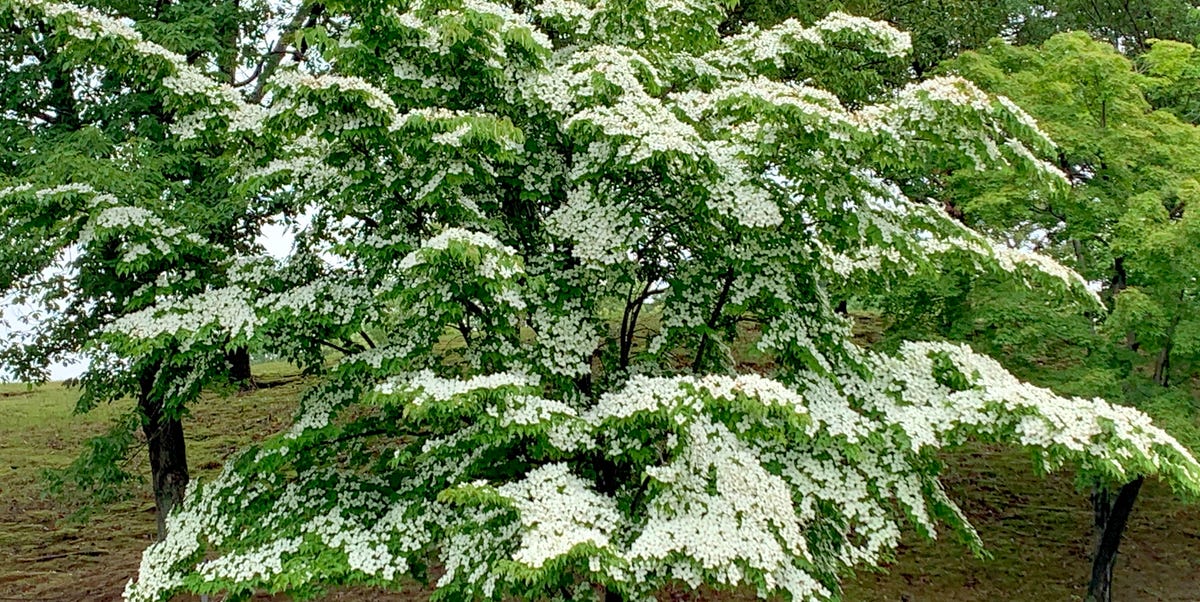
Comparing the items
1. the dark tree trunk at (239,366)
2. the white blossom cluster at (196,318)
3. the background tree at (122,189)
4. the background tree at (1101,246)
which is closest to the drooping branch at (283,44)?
the background tree at (122,189)

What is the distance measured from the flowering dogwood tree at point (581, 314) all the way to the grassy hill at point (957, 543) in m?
3.50

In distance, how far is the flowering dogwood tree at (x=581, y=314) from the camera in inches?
212

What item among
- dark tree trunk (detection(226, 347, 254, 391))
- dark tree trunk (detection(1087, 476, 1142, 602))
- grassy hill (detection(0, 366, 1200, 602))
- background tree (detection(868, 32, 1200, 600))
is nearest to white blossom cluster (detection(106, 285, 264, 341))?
dark tree trunk (detection(226, 347, 254, 391))

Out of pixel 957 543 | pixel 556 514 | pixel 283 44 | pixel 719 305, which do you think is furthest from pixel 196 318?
pixel 957 543

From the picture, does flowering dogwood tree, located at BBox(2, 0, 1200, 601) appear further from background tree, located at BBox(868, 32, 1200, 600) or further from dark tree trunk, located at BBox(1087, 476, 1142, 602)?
dark tree trunk, located at BBox(1087, 476, 1142, 602)

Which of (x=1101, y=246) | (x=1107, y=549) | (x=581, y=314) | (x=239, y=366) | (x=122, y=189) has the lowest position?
(x=1107, y=549)

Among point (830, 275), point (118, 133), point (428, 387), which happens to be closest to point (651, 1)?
point (830, 275)

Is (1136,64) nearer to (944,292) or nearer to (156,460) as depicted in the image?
(944,292)

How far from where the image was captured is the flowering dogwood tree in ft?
17.7

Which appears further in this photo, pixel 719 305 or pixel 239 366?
pixel 239 366

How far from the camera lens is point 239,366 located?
39.7ft

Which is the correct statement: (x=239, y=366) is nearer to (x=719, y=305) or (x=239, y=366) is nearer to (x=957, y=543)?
(x=719, y=305)

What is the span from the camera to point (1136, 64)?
12.3 m

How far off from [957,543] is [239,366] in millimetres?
10274
